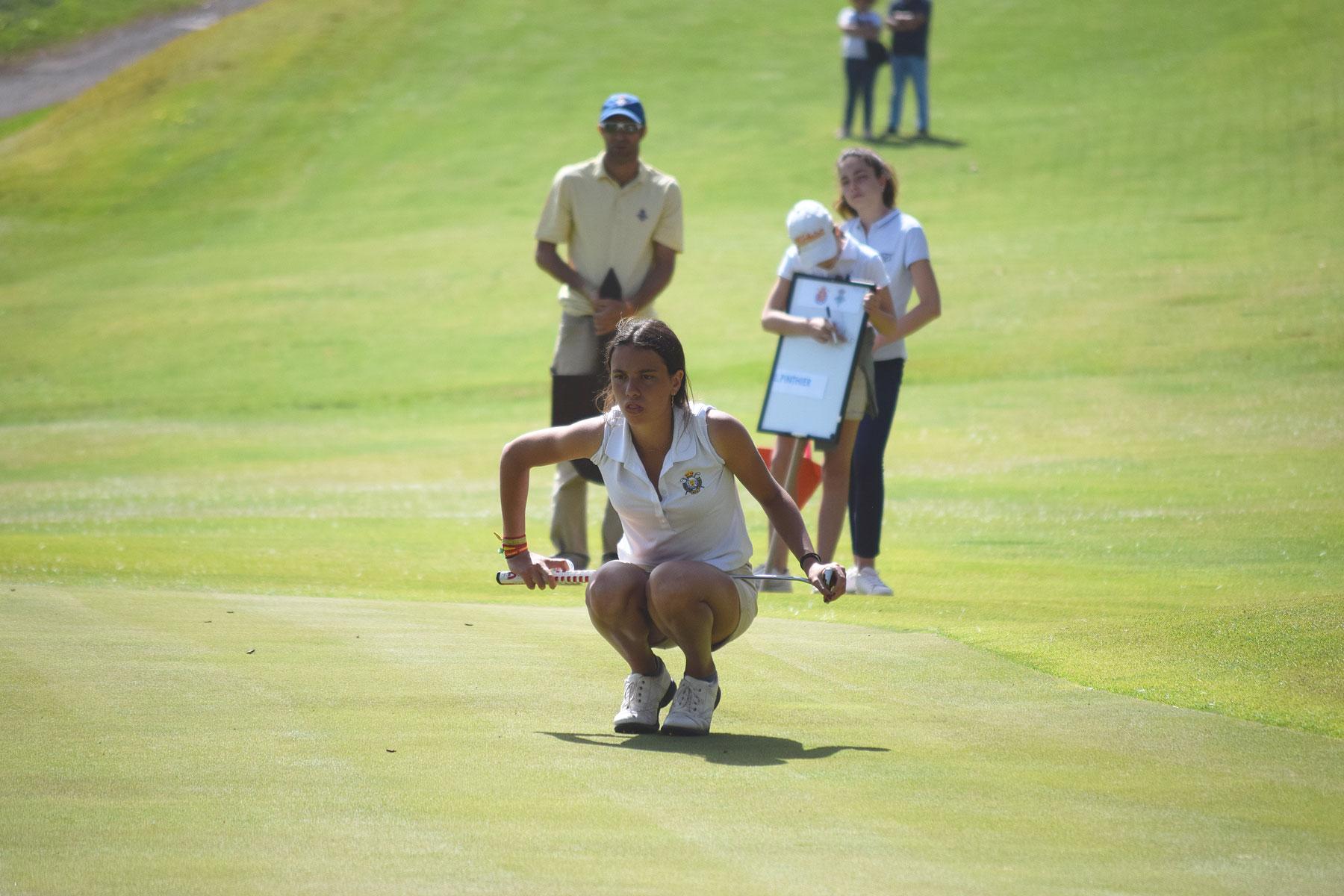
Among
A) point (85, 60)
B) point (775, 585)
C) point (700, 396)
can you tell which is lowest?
point (700, 396)

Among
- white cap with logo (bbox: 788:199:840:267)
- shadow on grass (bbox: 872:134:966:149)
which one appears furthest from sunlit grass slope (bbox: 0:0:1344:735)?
white cap with logo (bbox: 788:199:840:267)

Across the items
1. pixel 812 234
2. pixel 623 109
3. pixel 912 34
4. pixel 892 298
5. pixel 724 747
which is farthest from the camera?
pixel 912 34

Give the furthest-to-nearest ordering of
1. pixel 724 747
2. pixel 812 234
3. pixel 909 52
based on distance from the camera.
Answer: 1. pixel 909 52
2. pixel 812 234
3. pixel 724 747

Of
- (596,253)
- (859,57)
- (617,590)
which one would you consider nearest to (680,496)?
(617,590)

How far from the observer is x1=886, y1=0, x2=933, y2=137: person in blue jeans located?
99.5 feet

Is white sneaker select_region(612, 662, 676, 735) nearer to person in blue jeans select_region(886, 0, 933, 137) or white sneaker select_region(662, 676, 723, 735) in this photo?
white sneaker select_region(662, 676, 723, 735)

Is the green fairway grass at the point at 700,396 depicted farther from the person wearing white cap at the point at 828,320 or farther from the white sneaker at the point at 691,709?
the person wearing white cap at the point at 828,320

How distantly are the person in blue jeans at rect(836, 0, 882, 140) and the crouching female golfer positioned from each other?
24.7m

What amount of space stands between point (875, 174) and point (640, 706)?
4609mm

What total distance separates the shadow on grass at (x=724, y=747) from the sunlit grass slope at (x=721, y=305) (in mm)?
1535

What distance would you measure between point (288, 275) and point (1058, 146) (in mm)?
14169

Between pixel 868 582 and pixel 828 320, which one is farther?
pixel 868 582

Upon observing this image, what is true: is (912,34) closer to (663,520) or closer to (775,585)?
(775,585)

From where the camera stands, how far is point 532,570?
566 cm
